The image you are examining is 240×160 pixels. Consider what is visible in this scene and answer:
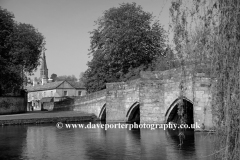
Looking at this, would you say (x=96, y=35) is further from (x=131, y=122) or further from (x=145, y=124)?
(x=145, y=124)

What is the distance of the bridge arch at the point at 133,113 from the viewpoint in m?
24.7

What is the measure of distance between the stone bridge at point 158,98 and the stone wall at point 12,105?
12666 millimetres

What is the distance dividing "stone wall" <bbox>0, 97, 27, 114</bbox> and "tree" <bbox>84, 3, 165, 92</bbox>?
7541 millimetres

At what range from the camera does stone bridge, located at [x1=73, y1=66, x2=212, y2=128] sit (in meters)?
17.0

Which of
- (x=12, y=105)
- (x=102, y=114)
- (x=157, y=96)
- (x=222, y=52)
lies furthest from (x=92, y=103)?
(x=222, y=52)

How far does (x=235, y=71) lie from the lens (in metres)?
5.14

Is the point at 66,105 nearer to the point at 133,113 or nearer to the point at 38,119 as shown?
the point at 38,119

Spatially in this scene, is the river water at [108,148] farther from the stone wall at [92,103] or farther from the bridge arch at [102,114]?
the bridge arch at [102,114]

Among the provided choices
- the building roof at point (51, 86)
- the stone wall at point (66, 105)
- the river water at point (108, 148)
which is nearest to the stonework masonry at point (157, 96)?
the river water at point (108, 148)

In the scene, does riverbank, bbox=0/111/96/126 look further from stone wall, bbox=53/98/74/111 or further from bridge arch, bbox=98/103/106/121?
stone wall, bbox=53/98/74/111

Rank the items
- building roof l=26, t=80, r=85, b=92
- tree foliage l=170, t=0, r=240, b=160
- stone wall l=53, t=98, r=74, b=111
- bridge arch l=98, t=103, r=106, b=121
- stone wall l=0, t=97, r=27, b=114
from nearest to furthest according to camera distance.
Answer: tree foliage l=170, t=0, r=240, b=160 < bridge arch l=98, t=103, r=106, b=121 < stone wall l=0, t=97, r=27, b=114 < stone wall l=53, t=98, r=74, b=111 < building roof l=26, t=80, r=85, b=92

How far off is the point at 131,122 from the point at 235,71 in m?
20.7

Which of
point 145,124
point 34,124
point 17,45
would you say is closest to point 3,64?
point 17,45

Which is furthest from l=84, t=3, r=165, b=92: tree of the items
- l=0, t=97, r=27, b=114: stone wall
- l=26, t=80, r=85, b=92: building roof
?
l=26, t=80, r=85, b=92: building roof
